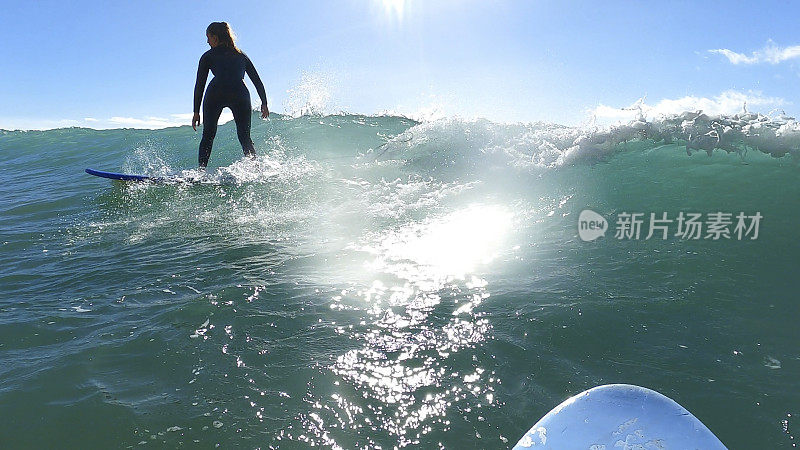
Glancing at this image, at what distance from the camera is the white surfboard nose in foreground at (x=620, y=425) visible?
1.33 m

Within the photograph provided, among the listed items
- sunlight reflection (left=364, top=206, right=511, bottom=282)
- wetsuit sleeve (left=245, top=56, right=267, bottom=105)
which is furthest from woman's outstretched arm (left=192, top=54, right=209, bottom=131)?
sunlight reflection (left=364, top=206, right=511, bottom=282)

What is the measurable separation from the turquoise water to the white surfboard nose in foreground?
370mm

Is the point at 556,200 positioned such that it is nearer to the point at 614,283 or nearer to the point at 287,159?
the point at 614,283

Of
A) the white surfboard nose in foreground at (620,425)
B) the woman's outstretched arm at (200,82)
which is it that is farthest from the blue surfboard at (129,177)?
the white surfboard nose in foreground at (620,425)

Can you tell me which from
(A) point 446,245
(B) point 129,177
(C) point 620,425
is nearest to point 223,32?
(B) point 129,177

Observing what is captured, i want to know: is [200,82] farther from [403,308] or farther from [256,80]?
[403,308]

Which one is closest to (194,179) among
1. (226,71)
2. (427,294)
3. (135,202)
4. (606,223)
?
(135,202)

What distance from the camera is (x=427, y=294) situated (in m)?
3.04

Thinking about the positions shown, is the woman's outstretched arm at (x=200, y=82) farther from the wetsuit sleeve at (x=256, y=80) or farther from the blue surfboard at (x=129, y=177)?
the blue surfboard at (x=129, y=177)

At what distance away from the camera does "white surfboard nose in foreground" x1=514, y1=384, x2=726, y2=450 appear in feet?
4.36

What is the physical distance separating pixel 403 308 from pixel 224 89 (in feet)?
17.1

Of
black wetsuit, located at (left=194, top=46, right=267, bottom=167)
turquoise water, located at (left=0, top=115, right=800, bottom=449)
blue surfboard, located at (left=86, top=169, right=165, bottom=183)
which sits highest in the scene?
black wetsuit, located at (left=194, top=46, right=267, bottom=167)

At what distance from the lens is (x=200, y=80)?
6.50 m

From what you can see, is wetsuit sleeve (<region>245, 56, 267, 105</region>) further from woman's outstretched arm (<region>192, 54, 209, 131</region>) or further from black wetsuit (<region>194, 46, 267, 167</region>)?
woman's outstretched arm (<region>192, 54, 209, 131</region>)
